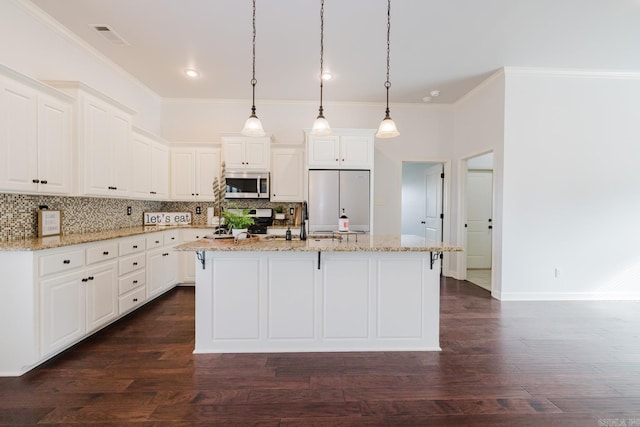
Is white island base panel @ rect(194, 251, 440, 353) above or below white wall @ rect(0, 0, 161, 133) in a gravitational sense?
below

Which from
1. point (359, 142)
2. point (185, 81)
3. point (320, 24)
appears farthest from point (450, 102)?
point (185, 81)

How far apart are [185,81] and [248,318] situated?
3.64m

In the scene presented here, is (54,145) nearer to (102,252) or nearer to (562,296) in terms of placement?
(102,252)

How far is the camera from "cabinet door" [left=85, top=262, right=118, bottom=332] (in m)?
2.64

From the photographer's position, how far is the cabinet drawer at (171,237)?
4.07 m

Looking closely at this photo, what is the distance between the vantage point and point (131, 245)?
3.27 meters

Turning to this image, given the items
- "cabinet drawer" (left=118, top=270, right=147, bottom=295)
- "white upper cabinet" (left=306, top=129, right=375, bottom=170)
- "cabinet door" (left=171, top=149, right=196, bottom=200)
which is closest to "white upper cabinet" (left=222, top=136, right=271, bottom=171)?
"cabinet door" (left=171, top=149, right=196, bottom=200)

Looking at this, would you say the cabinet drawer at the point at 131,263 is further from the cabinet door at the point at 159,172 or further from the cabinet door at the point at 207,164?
the cabinet door at the point at 207,164

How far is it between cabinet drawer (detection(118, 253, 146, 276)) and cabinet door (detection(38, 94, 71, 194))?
2.90 ft

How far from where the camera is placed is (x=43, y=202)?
9.17 feet

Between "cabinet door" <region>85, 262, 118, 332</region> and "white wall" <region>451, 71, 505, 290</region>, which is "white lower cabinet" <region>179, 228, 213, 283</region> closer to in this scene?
"cabinet door" <region>85, 262, 118, 332</region>

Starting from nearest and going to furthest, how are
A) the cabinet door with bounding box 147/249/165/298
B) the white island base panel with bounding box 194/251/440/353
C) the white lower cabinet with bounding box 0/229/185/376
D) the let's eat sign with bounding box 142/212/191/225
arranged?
the white lower cabinet with bounding box 0/229/185/376
the white island base panel with bounding box 194/251/440/353
the cabinet door with bounding box 147/249/165/298
the let's eat sign with bounding box 142/212/191/225

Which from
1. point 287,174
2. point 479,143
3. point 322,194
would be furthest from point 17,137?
point 479,143

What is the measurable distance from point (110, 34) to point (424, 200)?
5602 millimetres
